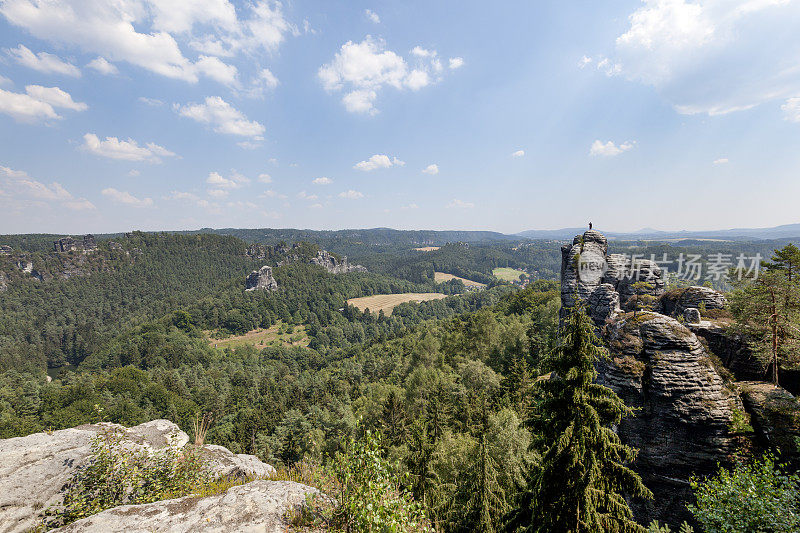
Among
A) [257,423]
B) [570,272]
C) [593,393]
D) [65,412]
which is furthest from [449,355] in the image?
[65,412]

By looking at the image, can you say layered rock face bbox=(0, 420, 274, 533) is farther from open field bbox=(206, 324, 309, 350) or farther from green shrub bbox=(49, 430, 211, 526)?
open field bbox=(206, 324, 309, 350)

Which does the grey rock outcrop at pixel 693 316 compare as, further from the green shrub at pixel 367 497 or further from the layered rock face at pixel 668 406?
the green shrub at pixel 367 497

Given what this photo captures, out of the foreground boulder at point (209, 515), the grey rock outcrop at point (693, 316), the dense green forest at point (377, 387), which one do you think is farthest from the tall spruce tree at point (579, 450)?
the grey rock outcrop at point (693, 316)

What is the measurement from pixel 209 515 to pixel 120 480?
438 cm

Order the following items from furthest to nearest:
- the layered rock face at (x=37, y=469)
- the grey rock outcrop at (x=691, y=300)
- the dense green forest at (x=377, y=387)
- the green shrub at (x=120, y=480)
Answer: the grey rock outcrop at (x=691, y=300) < the dense green forest at (x=377, y=387) < the layered rock face at (x=37, y=469) < the green shrub at (x=120, y=480)

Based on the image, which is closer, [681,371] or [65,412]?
[681,371]

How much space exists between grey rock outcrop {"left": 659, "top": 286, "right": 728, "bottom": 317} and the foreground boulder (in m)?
26.5

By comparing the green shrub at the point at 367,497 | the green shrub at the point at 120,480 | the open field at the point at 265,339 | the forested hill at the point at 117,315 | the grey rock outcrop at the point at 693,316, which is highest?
the grey rock outcrop at the point at 693,316

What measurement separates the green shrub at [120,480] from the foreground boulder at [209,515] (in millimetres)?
2405

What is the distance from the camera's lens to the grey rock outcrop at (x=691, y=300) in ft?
70.0

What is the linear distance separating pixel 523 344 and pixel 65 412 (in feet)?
276

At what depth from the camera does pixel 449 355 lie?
5975 cm

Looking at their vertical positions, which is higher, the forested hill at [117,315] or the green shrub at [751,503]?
the green shrub at [751,503]

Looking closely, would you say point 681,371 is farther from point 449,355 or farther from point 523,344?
point 449,355
